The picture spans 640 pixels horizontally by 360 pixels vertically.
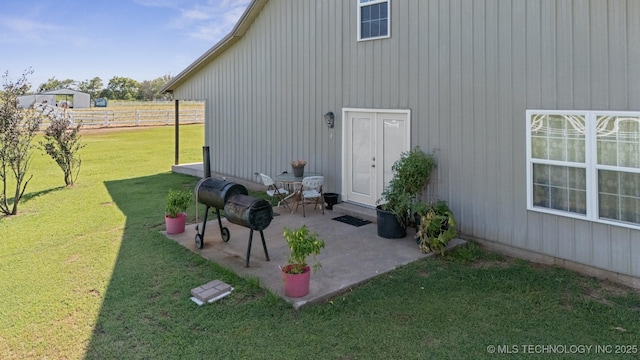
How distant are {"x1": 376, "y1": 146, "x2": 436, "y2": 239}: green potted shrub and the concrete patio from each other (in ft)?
0.65

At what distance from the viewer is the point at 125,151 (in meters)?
19.8

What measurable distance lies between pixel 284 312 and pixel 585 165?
405 centimetres

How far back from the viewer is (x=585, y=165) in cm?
521

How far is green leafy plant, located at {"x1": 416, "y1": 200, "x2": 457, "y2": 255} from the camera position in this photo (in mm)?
5918

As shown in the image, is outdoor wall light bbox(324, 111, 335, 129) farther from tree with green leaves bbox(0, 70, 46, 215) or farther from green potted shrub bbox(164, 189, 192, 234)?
tree with green leaves bbox(0, 70, 46, 215)

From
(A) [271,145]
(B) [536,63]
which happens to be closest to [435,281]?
(B) [536,63]

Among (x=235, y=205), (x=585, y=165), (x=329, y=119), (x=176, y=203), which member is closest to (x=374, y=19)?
(x=329, y=119)

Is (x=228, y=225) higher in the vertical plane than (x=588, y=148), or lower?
lower

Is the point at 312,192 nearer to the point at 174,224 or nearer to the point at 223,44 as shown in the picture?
the point at 174,224

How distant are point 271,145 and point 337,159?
7.98 feet

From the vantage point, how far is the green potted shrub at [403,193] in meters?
6.58

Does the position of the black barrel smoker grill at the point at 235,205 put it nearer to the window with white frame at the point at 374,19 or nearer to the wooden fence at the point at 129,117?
the window with white frame at the point at 374,19

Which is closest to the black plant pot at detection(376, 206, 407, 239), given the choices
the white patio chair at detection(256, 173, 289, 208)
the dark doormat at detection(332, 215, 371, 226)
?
the dark doormat at detection(332, 215, 371, 226)

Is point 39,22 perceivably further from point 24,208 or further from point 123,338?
point 123,338
